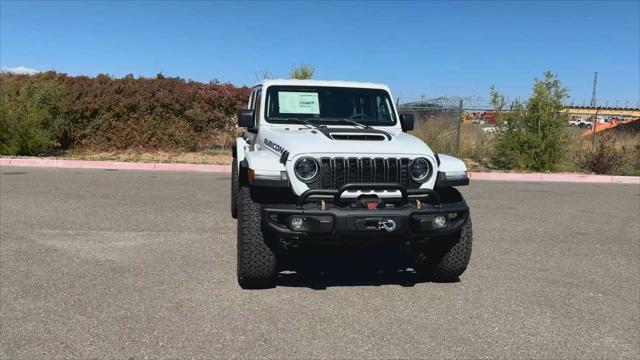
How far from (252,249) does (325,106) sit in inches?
78.3

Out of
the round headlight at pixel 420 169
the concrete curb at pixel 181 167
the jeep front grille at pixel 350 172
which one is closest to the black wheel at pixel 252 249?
the jeep front grille at pixel 350 172

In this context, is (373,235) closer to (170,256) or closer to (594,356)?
(594,356)

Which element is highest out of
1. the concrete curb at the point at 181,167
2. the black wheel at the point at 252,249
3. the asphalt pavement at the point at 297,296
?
the black wheel at the point at 252,249

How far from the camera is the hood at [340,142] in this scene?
4000mm

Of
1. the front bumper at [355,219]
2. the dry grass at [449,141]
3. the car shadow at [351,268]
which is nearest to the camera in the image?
the front bumper at [355,219]

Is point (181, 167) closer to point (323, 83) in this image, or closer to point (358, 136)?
point (323, 83)

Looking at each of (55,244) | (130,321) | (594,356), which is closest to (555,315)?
(594,356)

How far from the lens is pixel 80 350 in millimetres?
3170

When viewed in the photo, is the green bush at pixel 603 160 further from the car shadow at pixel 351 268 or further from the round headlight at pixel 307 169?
the round headlight at pixel 307 169

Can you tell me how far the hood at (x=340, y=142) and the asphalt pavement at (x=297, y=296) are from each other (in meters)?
1.18

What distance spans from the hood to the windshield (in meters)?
0.51

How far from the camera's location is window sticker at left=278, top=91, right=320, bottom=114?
17.6 feet

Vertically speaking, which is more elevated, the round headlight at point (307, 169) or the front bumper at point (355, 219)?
the round headlight at point (307, 169)

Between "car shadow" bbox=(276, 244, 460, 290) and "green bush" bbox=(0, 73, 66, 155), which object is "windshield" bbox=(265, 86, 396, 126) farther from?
"green bush" bbox=(0, 73, 66, 155)
